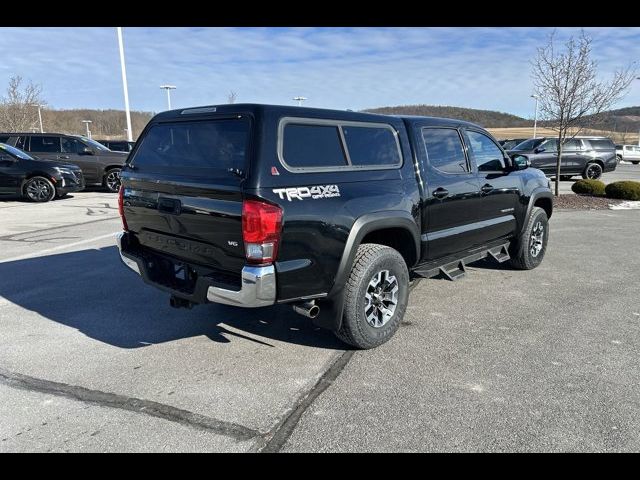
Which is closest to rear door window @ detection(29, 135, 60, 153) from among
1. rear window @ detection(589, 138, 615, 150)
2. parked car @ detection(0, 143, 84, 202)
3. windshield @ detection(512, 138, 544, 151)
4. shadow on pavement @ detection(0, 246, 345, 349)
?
parked car @ detection(0, 143, 84, 202)

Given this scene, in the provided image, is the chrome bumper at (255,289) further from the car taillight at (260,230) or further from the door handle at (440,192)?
the door handle at (440,192)

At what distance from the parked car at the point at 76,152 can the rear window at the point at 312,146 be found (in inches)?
496

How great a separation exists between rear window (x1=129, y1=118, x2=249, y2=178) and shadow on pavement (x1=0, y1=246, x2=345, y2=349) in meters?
1.43

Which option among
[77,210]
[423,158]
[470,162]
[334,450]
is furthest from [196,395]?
[77,210]

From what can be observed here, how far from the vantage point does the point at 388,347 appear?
3.69 m

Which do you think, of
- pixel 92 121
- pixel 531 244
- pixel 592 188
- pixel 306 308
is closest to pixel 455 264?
pixel 531 244

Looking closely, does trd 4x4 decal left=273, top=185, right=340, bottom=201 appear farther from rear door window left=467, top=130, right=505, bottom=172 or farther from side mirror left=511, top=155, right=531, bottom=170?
side mirror left=511, top=155, right=531, bottom=170

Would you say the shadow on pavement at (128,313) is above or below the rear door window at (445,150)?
below

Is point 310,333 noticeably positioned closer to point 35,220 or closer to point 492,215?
point 492,215

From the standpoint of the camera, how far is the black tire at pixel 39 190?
1226 cm

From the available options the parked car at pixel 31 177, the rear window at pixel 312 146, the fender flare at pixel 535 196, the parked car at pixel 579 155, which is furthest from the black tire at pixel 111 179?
the parked car at pixel 579 155

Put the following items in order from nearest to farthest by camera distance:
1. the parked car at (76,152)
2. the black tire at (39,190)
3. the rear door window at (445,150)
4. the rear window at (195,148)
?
the rear window at (195,148)
the rear door window at (445,150)
the black tire at (39,190)
the parked car at (76,152)

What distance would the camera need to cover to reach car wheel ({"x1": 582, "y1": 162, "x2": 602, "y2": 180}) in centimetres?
1847
